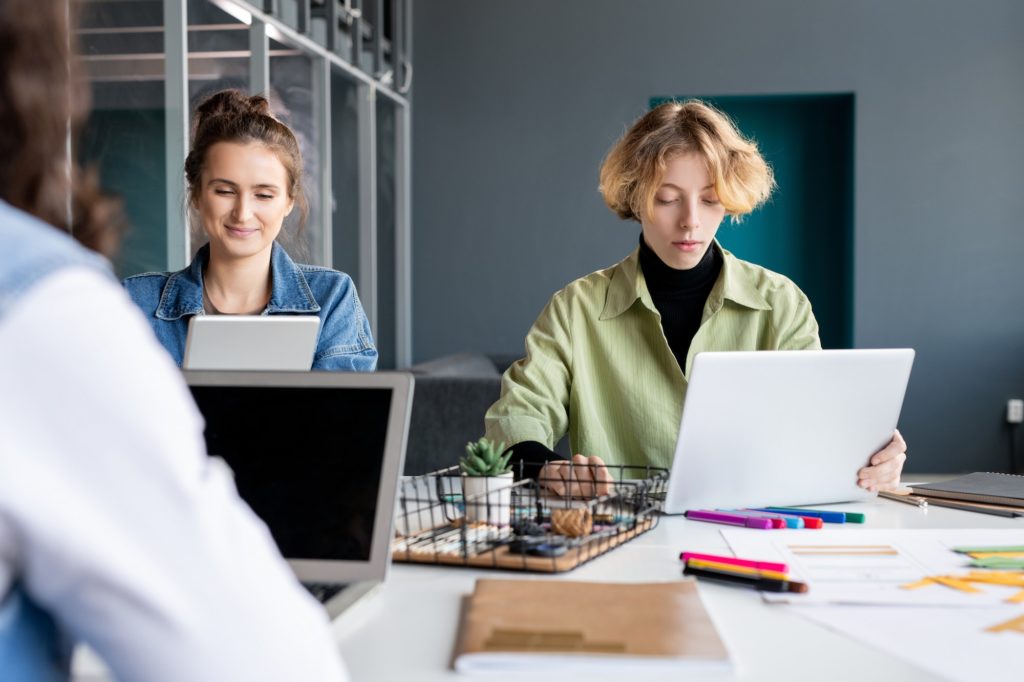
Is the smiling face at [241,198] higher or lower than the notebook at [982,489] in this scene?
higher

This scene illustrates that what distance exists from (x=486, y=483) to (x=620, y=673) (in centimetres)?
54

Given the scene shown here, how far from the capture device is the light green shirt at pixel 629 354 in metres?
1.97

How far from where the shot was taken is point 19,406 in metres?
A: 0.49

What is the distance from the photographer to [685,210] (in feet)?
6.48

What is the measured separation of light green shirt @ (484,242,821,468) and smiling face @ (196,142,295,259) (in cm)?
58

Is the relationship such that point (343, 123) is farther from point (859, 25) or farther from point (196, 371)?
point (196, 371)

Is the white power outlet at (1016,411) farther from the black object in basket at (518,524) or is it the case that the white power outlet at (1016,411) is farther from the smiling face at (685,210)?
the black object in basket at (518,524)

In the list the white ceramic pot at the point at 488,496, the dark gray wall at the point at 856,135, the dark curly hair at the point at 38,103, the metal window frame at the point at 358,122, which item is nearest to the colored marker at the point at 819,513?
the white ceramic pot at the point at 488,496

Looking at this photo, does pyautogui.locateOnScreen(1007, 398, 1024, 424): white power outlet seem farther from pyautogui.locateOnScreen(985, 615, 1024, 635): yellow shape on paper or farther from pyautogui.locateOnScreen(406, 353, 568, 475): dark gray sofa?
pyautogui.locateOnScreen(985, 615, 1024, 635): yellow shape on paper

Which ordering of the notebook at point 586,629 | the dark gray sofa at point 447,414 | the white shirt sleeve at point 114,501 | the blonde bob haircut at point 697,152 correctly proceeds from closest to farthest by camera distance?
the white shirt sleeve at point 114,501, the notebook at point 586,629, the blonde bob haircut at point 697,152, the dark gray sofa at point 447,414

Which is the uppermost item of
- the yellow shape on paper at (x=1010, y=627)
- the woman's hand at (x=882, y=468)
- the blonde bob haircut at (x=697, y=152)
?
the blonde bob haircut at (x=697, y=152)

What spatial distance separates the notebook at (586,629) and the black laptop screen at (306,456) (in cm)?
15

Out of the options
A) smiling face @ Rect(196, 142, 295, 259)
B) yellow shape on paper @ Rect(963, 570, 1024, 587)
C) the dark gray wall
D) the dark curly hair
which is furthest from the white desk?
the dark gray wall

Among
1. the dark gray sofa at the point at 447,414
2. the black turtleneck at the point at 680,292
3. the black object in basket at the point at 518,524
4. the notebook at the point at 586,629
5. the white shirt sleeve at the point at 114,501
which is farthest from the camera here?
the dark gray sofa at the point at 447,414
